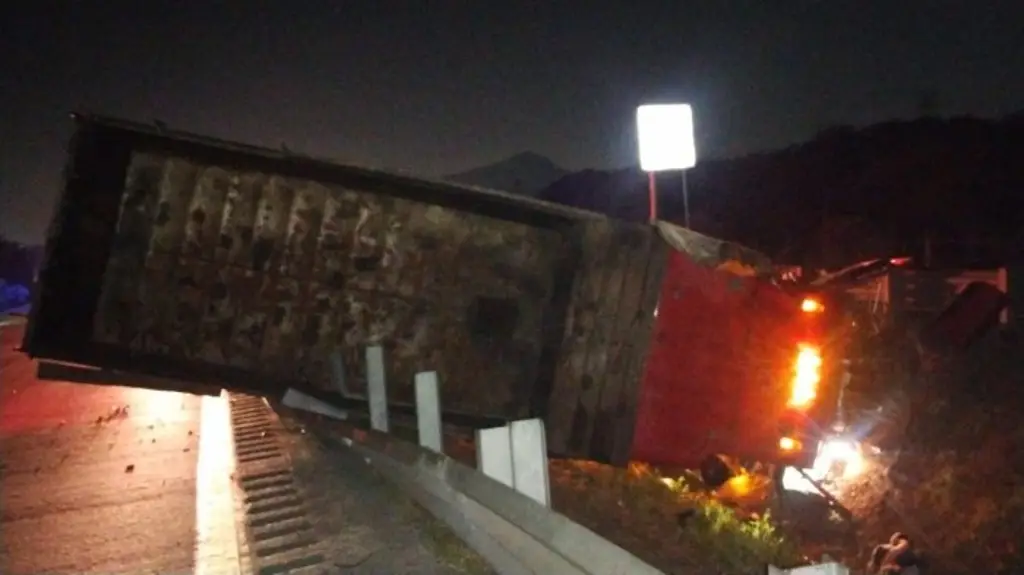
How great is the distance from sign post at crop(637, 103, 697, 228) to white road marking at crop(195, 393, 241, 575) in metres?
4.51

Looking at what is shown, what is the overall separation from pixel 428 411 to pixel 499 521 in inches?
62.3

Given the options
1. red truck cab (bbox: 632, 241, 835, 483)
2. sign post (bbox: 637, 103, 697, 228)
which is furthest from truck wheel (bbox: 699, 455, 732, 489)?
sign post (bbox: 637, 103, 697, 228)

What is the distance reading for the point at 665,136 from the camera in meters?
9.13

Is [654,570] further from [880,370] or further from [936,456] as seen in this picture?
[880,370]

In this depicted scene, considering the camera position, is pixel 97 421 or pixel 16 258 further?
pixel 16 258

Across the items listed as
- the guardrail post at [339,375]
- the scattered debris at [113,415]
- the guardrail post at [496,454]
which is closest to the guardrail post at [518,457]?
the guardrail post at [496,454]

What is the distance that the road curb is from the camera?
2.99 meters

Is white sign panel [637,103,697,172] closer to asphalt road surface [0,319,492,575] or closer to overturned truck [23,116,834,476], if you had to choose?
overturned truck [23,116,834,476]

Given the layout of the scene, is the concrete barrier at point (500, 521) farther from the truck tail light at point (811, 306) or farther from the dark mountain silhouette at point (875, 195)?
the dark mountain silhouette at point (875, 195)

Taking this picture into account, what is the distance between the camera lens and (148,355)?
24.4ft

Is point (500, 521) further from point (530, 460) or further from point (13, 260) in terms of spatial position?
point (13, 260)

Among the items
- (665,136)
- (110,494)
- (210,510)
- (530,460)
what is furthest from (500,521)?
(665,136)

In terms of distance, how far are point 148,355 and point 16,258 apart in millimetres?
80552

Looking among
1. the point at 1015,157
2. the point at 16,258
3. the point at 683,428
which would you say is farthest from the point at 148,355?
the point at 16,258
